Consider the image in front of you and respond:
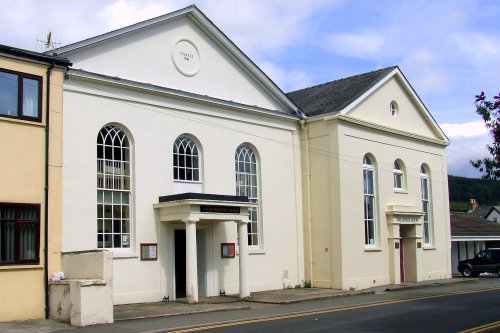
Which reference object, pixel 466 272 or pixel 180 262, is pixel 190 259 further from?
pixel 466 272

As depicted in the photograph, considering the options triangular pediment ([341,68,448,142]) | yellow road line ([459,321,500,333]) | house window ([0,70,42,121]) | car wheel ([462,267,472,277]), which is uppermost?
triangular pediment ([341,68,448,142])

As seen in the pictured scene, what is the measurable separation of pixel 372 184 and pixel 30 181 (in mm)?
15593

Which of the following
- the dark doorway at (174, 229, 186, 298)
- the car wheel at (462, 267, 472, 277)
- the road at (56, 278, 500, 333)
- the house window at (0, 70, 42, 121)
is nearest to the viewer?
the road at (56, 278, 500, 333)

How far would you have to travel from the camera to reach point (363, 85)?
27906 mm

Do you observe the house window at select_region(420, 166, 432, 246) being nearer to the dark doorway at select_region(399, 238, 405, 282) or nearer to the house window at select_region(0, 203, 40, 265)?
the dark doorway at select_region(399, 238, 405, 282)

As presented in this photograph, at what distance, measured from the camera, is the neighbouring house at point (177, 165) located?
19.0 metres

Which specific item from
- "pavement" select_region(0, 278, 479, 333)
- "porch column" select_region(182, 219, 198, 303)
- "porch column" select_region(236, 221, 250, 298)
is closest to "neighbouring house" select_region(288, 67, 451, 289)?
A: "pavement" select_region(0, 278, 479, 333)

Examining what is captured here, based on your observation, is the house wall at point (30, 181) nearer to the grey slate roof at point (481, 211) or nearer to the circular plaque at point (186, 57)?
the circular plaque at point (186, 57)

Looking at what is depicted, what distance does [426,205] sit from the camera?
103 feet

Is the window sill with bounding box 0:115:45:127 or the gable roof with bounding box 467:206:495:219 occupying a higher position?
the window sill with bounding box 0:115:45:127

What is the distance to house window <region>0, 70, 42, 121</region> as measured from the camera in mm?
16312

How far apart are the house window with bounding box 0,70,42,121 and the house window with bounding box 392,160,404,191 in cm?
1734

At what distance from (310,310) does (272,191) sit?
725 cm

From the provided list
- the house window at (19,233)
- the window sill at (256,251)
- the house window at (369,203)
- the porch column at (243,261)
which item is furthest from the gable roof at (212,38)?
the porch column at (243,261)
